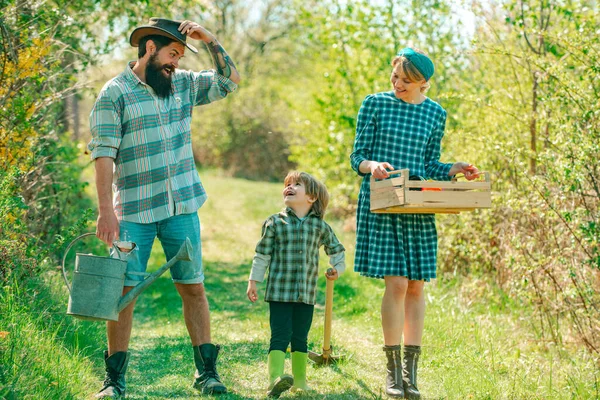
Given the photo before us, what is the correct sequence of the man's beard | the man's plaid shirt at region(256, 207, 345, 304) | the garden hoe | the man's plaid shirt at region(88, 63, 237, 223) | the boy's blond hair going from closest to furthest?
the man's plaid shirt at region(88, 63, 237, 223) < the man's beard < the man's plaid shirt at region(256, 207, 345, 304) < the boy's blond hair < the garden hoe

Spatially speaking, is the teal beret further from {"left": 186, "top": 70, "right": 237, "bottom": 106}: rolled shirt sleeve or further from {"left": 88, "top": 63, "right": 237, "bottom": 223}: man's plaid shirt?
{"left": 88, "top": 63, "right": 237, "bottom": 223}: man's plaid shirt

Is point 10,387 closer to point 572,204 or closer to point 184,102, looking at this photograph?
point 184,102

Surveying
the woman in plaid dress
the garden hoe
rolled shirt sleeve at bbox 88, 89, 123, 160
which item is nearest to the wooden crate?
the woman in plaid dress

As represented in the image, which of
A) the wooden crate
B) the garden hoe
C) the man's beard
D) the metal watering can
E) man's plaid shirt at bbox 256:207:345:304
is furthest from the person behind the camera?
the garden hoe

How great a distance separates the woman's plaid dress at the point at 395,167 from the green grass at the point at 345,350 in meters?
0.69

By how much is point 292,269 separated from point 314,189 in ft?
1.48

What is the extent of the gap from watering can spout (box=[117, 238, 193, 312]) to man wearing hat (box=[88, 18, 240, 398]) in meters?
0.10

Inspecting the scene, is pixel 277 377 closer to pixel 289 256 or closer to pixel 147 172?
pixel 289 256

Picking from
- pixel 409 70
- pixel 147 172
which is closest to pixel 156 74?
pixel 147 172

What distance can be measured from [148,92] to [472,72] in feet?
17.4

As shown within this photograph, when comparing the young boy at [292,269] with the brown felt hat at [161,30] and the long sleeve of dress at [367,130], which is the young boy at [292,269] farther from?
the brown felt hat at [161,30]

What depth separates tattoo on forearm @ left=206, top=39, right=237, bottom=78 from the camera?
4.42 m

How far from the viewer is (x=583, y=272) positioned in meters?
5.65

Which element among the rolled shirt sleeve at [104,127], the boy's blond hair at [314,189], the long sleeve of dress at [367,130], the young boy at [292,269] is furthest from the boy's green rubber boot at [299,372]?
the rolled shirt sleeve at [104,127]
